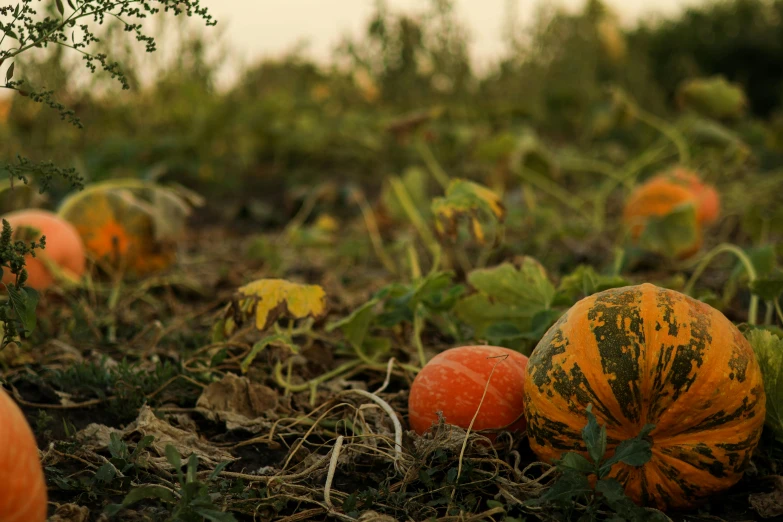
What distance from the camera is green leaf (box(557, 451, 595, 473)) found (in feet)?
5.39

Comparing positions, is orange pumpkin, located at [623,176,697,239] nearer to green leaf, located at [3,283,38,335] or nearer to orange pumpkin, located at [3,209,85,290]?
orange pumpkin, located at [3,209,85,290]

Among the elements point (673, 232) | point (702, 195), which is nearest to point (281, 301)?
point (673, 232)

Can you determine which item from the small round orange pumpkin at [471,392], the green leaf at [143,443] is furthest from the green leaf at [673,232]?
the green leaf at [143,443]

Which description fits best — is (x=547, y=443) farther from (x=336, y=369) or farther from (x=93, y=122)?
(x=93, y=122)

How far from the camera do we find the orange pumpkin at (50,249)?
131 inches

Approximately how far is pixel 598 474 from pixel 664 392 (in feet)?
0.77

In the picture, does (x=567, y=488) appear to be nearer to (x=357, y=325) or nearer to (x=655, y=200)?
(x=357, y=325)


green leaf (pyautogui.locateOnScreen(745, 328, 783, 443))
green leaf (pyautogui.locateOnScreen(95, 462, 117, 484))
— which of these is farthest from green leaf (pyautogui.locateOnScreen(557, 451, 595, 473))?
green leaf (pyautogui.locateOnScreen(95, 462, 117, 484))

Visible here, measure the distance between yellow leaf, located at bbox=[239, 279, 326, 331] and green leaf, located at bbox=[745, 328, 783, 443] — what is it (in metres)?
1.11

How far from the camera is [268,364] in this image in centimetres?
263

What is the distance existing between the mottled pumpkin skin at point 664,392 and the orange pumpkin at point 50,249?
2.35m

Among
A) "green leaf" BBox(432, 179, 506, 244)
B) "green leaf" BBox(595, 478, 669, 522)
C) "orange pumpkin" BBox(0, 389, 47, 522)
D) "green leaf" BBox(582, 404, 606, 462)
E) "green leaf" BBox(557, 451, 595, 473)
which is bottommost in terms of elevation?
"green leaf" BBox(595, 478, 669, 522)

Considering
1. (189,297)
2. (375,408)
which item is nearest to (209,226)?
(189,297)

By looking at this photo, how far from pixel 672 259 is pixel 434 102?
3.92 meters
